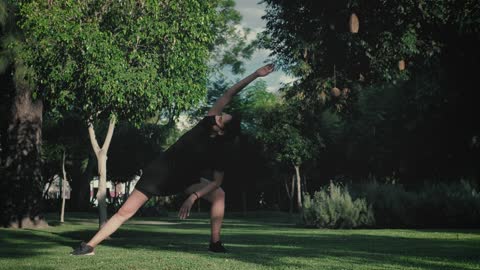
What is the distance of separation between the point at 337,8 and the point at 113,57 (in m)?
6.59

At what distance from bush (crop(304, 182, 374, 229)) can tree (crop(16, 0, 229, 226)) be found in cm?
787

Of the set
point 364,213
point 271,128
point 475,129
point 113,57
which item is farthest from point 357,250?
point 271,128

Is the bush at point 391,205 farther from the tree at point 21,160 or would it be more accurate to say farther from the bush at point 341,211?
the tree at point 21,160

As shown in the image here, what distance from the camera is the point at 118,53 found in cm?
1681

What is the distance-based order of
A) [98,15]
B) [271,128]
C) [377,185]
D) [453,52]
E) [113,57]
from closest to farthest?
[113,57]
[98,15]
[453,52]
[377,185]
[271,128]

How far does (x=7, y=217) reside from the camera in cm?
2270

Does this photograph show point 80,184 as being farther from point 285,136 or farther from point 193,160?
point 193,160

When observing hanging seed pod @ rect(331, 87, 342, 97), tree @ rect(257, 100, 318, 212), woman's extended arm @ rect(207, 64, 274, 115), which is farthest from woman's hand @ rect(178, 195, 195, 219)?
tree @ rect(257, 100, 318, 212)

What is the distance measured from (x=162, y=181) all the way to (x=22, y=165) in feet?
52.3

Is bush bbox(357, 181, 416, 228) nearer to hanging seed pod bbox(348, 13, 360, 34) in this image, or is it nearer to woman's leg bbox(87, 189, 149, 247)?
hanging seed pod bbox(348, 13, 360, 34)

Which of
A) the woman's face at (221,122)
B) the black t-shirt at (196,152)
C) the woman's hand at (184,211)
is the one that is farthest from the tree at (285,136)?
the woman's hand at (184,211)

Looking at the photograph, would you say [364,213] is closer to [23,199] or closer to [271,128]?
[23,199]

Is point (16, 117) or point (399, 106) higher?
Answer: point (399, 106)

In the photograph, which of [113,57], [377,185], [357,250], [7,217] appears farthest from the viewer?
[377,185]
